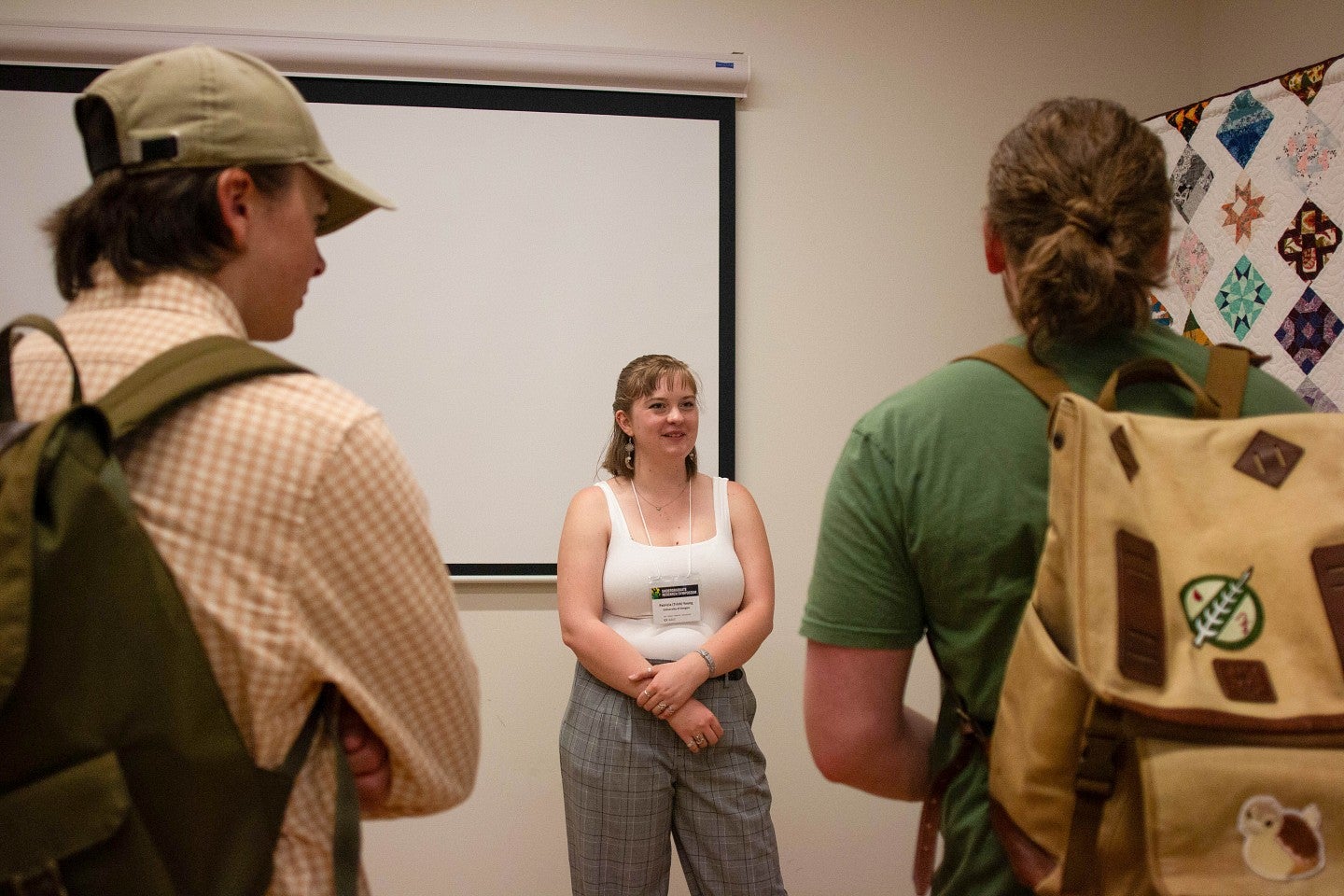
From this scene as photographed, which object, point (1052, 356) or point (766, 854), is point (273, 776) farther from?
point (766, 854)

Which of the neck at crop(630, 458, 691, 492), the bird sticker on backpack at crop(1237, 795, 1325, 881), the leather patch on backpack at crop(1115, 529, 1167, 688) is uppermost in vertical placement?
the leather patch on backpack at crop(1115, 529, 1167, 688)

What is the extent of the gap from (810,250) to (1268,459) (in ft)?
7.55

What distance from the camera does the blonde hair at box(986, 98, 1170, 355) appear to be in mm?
880

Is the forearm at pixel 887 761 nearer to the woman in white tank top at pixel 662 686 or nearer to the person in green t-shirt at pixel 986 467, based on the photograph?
the person in green t-shirt at pixel 986 467

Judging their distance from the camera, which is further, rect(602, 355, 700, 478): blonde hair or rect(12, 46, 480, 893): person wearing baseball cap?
rect(602, 355, 700, 478): blonde hair

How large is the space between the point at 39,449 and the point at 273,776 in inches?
12.9

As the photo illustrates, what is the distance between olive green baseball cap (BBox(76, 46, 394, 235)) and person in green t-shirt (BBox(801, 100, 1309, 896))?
0.65 m

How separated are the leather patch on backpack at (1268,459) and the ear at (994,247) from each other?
0.95 ft

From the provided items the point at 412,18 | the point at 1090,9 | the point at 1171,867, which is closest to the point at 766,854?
the point at 1171,867

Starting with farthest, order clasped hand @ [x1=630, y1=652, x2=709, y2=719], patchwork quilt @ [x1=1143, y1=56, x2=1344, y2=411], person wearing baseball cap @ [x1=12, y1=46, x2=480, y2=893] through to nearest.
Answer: patchwork quilt @ [x1=1143, y1=56, x2=1344, y2=411] < clasped hand @ [x1=630, y1=652, x2=709, y2=719] < person wearing baseball cap @ [x1=12, y1=46, x2=480, y2=893]

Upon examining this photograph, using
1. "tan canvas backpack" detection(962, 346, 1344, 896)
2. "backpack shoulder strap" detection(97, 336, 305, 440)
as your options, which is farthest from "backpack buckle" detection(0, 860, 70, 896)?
"tan canvas backpack" detection(962, 346, 1344, 896)

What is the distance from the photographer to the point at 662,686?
2115 millimetres

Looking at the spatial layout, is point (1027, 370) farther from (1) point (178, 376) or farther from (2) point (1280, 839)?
(1) point (178, 376)

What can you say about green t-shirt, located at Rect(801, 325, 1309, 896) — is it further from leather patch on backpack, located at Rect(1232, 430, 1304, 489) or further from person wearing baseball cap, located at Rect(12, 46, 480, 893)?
person wearing baseball cap, located at Rect(12, 46, 480, 893)
